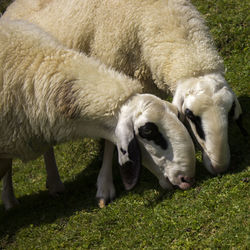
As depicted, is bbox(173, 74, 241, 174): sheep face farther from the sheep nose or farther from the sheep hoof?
the sheep hoof

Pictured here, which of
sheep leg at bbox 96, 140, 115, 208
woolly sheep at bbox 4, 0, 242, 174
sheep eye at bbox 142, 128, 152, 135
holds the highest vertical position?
woolly sheep at bbox 4, 0, 242, 174

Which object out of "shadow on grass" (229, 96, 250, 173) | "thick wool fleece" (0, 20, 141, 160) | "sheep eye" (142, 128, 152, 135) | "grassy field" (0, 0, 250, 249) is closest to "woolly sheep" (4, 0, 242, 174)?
"shadow on grass" (229, 96, 250, 173)

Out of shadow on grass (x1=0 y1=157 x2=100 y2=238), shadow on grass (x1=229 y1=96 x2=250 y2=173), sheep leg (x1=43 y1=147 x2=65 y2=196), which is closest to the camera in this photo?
shadow on grass (x1=229 y1=96 x2=250 y2=173)

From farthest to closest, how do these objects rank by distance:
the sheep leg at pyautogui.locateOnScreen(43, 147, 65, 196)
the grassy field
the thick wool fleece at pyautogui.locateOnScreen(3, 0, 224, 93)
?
1. the sheep leg at pyautogui.locateOnScreen(43, 147, 65, 196)
2. the thick wool fleece at pyautogui.locateOnScreen(3, 0, 224, 93)
3. the grassy field

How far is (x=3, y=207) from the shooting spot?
653cm

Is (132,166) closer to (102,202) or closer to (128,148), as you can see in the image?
(128,148)

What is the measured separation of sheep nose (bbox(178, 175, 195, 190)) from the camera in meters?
4.90

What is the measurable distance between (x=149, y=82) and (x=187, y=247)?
8.41 feet

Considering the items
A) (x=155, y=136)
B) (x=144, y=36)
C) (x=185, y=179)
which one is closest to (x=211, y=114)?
(x=155, y=136)

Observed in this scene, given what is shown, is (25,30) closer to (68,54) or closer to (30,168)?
(68,54)

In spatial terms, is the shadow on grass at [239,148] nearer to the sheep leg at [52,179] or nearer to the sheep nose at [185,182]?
the sheep nose at [185,182]

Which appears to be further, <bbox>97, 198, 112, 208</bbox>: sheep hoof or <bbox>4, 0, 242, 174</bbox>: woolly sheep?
<bbox>97, 198, 112, 208</bbox>: sheep hoof

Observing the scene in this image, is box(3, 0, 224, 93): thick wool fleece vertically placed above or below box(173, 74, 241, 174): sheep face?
above

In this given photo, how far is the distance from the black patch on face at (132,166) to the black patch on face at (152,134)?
124 millimetres
